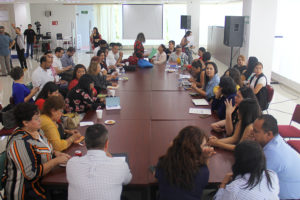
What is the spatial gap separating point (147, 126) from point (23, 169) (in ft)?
4.98

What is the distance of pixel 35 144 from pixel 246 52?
6.77 meters

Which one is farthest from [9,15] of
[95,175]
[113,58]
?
[95,175]

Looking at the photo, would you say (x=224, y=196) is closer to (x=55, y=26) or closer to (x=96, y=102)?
(x=96, y=102)

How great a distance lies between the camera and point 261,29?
7.51 m

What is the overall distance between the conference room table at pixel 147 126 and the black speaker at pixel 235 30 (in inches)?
120

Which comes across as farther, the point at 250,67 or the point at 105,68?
the point at 105,68

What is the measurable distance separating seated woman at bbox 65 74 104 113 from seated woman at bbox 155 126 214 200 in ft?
6.97

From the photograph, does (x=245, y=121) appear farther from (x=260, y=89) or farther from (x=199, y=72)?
(x=199, y=72)

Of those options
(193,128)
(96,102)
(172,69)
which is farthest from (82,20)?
(193,128)

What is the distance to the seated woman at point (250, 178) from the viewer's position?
183 centimetres

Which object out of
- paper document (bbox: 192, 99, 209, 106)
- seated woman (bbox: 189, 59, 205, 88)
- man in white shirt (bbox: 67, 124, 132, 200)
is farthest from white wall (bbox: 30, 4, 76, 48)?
man in white shirt (bbox: 67, 124, 132, 200)

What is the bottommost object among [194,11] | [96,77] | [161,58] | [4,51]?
[96,77]

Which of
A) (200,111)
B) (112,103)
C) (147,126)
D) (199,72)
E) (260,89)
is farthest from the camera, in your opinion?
(199,72)

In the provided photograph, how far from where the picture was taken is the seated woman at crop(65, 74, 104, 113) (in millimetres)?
3869
